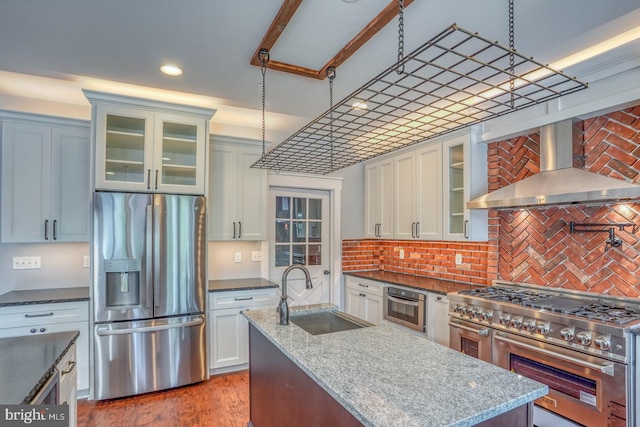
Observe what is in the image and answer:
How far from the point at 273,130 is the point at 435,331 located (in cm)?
290

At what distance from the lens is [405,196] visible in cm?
404

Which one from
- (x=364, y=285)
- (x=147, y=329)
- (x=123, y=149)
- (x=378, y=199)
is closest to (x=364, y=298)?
(x=364, y=285)

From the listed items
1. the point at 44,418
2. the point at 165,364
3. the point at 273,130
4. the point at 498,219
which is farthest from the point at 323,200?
the point at 44,418

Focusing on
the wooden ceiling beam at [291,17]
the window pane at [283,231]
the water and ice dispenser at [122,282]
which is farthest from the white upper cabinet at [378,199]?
the water and ice dispenser at [122,282]

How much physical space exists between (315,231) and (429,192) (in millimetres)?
1548

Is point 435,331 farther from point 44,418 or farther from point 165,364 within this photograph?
point 44,418

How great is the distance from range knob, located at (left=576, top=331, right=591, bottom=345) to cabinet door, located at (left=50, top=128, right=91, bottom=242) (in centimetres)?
383

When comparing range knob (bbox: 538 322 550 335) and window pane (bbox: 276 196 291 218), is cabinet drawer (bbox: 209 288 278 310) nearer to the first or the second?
window pane (bbox: 276 196 291 218)

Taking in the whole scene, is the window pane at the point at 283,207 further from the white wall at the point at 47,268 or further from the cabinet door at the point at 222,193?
the white wall at the point at 47,268

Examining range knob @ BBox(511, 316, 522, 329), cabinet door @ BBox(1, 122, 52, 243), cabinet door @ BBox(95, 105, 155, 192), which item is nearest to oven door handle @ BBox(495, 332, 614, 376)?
range knob @ BBox(511, 316, 522, 329)

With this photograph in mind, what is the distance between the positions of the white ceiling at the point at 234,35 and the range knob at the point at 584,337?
1.73 meters

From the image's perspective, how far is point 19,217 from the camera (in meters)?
2.96

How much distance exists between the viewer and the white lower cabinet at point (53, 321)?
8.93 feet

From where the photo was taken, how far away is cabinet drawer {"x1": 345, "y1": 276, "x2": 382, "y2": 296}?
400cm
